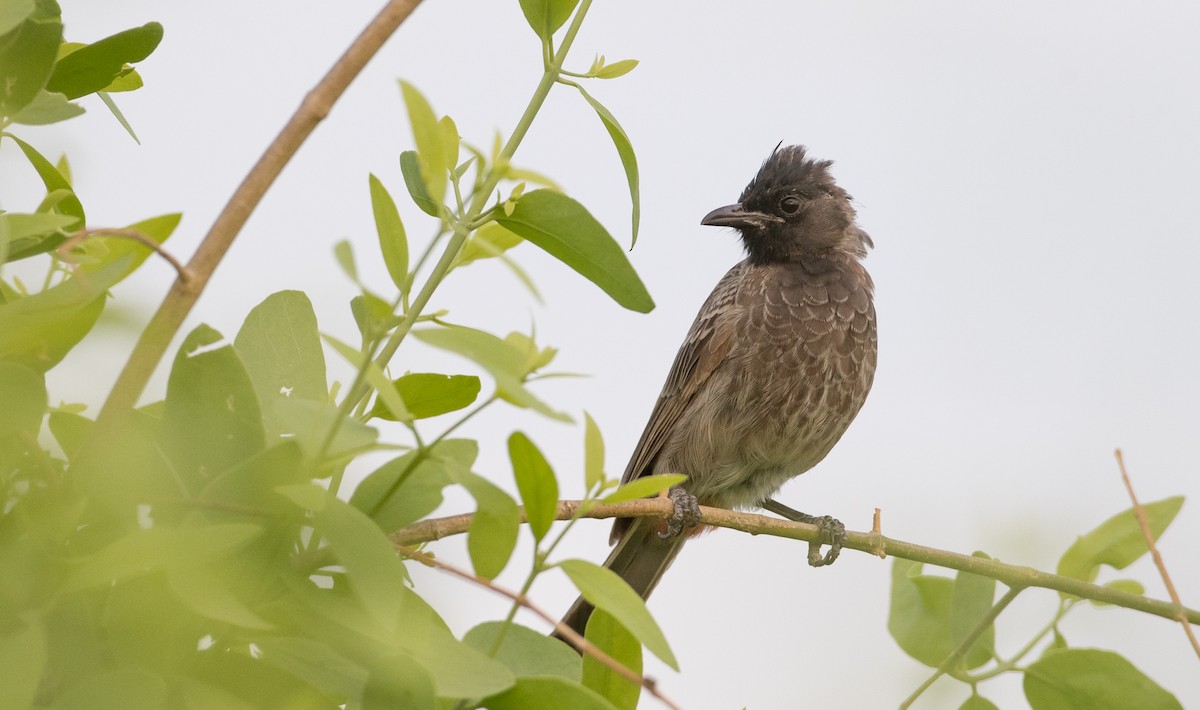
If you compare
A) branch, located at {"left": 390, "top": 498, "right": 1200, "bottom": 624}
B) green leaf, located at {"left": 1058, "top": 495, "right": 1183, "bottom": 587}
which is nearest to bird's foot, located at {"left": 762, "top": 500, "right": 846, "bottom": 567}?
branch, located at {"left": 390, "top": 498, "right": 1200, "bottom": 624}

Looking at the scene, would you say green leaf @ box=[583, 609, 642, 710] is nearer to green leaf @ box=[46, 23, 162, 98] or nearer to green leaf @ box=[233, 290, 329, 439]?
green leaf @ box=[233, 290, 329, 439]

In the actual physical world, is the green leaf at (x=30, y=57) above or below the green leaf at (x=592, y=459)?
above

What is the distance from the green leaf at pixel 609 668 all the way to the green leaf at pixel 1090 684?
79 cm

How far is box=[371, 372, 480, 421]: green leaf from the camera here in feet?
4.40

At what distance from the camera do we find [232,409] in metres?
1.04

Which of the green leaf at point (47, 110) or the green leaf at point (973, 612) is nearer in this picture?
the green leaf at point (47, 110)

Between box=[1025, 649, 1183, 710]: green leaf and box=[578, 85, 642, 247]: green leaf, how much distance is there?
0.99m

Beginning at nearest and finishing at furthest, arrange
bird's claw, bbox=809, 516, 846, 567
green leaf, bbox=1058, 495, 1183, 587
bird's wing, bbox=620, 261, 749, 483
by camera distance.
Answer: green leaf, bbox=1058, 495, 1183, 587 < bird's claw, bbox=809, 516, 846, 567 < bird's wing, bbox=620, 261, 749, 483

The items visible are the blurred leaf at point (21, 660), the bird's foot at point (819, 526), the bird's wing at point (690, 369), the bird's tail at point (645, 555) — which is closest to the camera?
the blurred leaf at point (21, 660)

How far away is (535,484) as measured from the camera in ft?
3.84

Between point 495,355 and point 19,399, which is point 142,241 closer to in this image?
point 19,399

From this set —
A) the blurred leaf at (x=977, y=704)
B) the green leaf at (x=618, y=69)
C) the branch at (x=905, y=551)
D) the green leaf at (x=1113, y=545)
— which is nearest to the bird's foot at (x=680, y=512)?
the branch at (x=905, y=551)

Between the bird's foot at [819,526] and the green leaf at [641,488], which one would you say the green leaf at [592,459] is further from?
the bird's foot at [819,526]

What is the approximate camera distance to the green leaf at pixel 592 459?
1278mm
